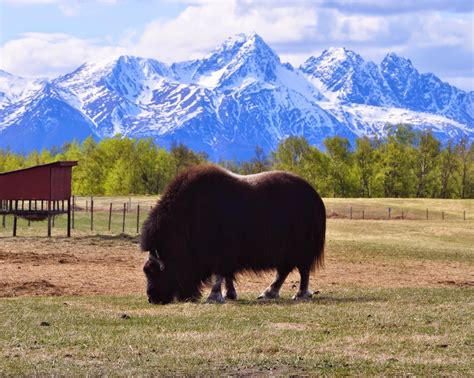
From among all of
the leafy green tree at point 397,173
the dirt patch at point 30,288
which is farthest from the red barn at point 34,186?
the leafy green tree at point 397,173

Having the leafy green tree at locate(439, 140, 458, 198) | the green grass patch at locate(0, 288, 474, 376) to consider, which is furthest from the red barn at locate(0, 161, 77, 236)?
the leafy green tree at locate(439, 140, 458, 198)

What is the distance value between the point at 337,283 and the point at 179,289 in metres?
6.28

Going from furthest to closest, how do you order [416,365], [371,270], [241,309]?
[371,270] → [241,309] → [416,365]

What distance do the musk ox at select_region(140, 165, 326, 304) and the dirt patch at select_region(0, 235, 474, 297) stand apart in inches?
36.4

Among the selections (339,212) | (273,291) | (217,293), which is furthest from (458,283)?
(339,212)

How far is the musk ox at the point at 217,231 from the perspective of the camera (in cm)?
1744

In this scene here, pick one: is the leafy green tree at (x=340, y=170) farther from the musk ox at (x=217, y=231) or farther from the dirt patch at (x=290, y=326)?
the dirt patch at (x=290, y=326)

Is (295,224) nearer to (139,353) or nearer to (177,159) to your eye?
(139,353)

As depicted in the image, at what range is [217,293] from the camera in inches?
688

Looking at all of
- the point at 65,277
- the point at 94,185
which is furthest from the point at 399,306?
the point at 94,185

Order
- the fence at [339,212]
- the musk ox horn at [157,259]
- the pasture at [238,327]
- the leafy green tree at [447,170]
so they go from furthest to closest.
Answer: the leafy green tree at [447,170] → the fence at [339,212] → the musk ox horn at [157,259] → the pasture at [238,327]

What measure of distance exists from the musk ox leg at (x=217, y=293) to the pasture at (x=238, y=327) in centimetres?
48

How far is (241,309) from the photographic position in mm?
15742

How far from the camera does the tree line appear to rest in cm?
10938
